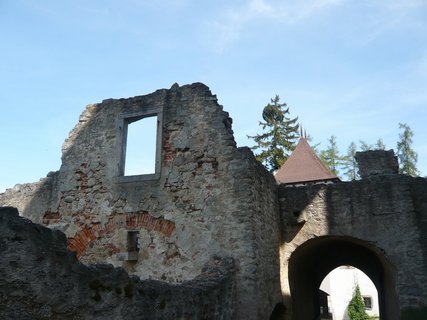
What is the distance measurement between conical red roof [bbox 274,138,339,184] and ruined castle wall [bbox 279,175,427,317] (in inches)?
185

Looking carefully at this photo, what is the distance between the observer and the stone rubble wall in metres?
2.62

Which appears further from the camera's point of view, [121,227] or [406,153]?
[406,153]

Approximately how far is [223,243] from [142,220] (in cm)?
145

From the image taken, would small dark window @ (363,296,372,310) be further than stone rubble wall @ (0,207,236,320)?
Yes

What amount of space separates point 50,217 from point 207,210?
304cm

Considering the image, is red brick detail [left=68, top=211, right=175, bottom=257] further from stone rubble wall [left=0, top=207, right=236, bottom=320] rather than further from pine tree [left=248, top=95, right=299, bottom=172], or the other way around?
pine tree [left=248, top=95, right=299, bottom=172]

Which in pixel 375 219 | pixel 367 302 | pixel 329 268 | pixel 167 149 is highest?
pixel 167 149

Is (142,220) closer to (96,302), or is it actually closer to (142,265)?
(142,265)

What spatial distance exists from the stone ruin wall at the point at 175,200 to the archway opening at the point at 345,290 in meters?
18.5

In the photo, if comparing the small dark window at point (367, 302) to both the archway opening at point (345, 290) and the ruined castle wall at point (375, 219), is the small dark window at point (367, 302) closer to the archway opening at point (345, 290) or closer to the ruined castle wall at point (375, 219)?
the archway opening at point (345, 290)

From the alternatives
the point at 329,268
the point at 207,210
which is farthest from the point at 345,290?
the point at 207,210

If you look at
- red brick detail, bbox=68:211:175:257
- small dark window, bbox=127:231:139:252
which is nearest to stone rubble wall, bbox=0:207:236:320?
red brick detail, bbox=68:211:175:257

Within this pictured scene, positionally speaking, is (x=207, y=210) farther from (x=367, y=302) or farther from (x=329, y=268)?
(x=367, y=302)

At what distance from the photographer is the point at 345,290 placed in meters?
24.0
